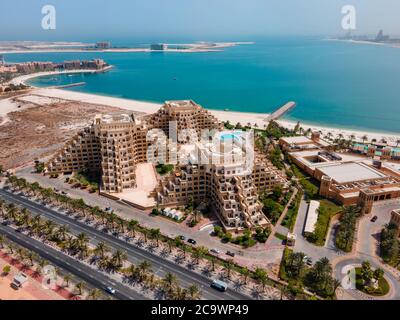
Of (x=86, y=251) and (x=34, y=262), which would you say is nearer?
(x=34, y=262)

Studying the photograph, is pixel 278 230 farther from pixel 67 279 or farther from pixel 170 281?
pixel 67 279

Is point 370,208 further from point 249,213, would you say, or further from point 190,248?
point 190,248

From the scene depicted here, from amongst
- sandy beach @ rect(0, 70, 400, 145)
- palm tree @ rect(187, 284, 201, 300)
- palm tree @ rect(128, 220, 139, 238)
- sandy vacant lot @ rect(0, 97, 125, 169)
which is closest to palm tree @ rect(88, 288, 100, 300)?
palm tree @ rect(187, 284, 201, 300)

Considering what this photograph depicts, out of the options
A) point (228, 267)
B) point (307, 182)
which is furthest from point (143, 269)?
point (307, 182)

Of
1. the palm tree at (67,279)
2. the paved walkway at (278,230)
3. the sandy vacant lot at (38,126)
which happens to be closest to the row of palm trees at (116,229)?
the palm tree at (67,279)

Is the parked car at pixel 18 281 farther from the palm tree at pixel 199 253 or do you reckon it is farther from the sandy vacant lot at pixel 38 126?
the sandy vacant lot at pixel 38 126

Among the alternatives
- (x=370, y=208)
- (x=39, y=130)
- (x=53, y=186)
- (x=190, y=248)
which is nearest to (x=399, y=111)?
(x=370, y=208)
